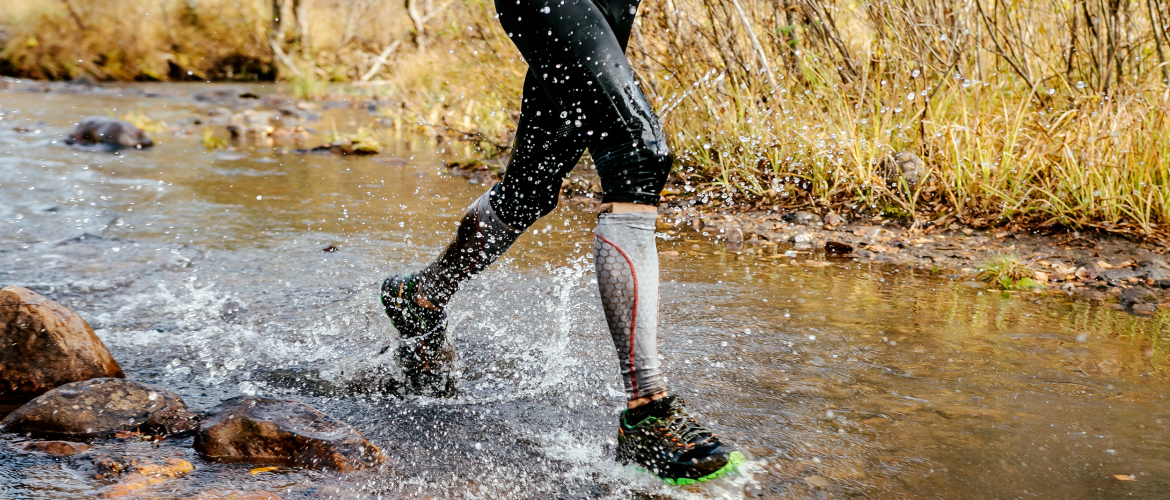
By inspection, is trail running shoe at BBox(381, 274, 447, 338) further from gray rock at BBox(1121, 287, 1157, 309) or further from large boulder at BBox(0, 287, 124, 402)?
gray rock at BBox(1121, 287, 1157, 309)

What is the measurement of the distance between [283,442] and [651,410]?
0.84 m

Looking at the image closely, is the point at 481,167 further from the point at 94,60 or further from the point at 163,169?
the point at 94,60

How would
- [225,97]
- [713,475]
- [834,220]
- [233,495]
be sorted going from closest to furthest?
[233,495]
[713,475]
[834,220]
[225,97]

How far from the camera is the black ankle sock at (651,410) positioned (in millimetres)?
1941

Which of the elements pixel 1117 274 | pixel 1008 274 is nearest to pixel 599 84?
pixel 1008 274

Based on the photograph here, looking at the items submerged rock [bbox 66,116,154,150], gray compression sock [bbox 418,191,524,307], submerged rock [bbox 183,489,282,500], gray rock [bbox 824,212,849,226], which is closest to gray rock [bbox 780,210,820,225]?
gray rock [bbox 824,212,849,226]

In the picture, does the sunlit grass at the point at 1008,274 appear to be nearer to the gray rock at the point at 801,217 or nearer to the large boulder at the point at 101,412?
the gray rock at the point at 801,217

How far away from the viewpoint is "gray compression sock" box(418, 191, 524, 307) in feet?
7.98

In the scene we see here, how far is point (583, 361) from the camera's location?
269 cm

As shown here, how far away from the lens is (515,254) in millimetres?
4102

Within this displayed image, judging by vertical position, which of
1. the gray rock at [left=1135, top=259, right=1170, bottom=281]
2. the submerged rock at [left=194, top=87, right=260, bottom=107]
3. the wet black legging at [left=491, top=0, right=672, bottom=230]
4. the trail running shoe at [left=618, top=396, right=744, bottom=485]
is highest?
the submerged rock at [left=194, top=87, right=260, bottom=107]

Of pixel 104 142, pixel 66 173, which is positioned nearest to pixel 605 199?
pixel 66 173

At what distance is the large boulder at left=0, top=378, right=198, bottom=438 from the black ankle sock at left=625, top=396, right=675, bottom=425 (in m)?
1.09

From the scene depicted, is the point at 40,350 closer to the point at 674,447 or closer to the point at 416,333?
the point at 416,333
